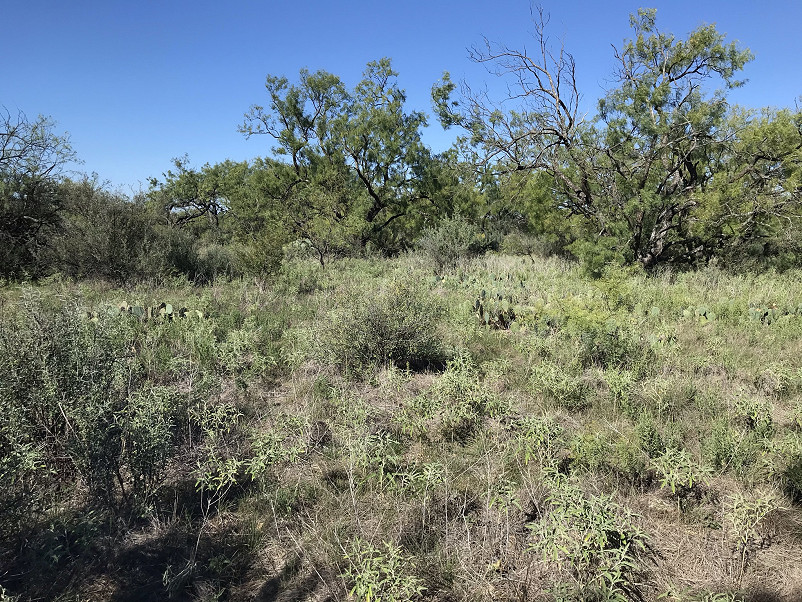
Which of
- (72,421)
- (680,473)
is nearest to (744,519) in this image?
(680,473)

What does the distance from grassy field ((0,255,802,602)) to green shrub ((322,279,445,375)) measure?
3 cm

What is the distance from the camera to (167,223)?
1028 cm

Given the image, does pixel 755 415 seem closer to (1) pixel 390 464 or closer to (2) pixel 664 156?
(1) pixel 390 464

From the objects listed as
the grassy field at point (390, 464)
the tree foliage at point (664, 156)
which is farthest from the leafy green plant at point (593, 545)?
the tree foliage at point (664, 156)

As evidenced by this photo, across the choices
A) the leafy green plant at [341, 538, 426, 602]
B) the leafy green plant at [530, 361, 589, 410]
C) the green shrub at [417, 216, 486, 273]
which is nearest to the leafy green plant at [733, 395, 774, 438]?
the leafy green plant at [530, 361, 589, 410]

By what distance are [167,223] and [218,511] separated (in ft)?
30.1

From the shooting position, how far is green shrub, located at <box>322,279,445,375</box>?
491 centimetres

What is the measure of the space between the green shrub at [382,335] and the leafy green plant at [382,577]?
2454mm

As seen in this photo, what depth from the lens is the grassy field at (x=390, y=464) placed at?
2.31 metres

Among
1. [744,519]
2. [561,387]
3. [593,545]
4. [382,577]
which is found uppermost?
[561,387]

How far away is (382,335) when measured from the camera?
4984 mm

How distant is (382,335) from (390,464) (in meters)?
1.95

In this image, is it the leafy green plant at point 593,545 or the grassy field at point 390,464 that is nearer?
the leafy green plant at point 593,545

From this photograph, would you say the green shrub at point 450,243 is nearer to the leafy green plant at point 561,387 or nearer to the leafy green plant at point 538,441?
the leafy green plant at point 561,387
